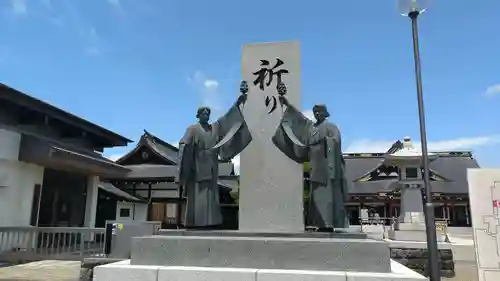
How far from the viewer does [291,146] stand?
606 centimetres

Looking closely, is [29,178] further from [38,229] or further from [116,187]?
[116,187]

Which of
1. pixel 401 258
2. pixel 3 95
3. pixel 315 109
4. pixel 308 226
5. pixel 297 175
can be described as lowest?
pixel 401 258

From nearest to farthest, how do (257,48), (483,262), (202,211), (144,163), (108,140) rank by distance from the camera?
(202,211) < (257,48) < (483,262) < (108,140) < (144,163)

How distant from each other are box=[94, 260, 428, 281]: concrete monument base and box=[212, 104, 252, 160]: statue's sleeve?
185cm

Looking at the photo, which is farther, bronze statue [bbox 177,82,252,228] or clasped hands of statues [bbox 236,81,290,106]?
clasped hands of statues [bbox 236,81,290,106]

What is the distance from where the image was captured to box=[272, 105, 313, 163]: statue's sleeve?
6.02 metres

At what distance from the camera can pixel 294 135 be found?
6.10 metres

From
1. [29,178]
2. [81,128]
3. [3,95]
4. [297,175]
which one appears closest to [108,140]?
[81,128]

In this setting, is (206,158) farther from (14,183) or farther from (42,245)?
(14,183)

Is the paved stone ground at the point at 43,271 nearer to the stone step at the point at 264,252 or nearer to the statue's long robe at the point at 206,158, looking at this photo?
the statue's long robe at the point at 206,158

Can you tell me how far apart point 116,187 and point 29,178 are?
9.91 m

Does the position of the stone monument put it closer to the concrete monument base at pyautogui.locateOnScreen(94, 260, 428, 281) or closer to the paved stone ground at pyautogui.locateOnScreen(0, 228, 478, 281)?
the concrete monument base at pyautogui.locateOnScreen(94, 260, 428, 281)

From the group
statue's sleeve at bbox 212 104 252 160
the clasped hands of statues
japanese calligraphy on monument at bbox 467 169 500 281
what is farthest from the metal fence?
japanese calligraphy on monument at bbox 467 169 500 281

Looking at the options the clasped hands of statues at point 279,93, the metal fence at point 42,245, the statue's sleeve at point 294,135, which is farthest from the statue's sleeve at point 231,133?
the metal fence at point 42,245
